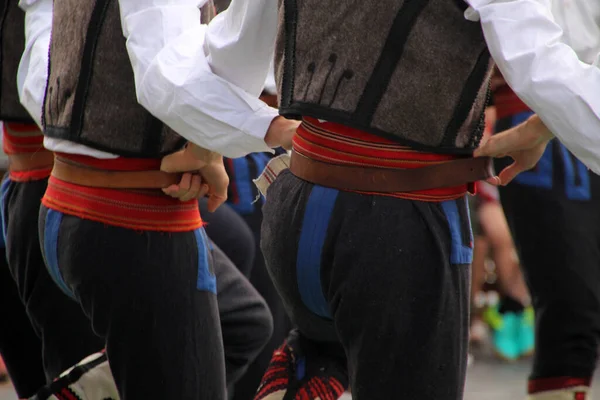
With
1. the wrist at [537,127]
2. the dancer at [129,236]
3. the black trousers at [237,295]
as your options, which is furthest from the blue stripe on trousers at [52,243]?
the wrist at [537,127]

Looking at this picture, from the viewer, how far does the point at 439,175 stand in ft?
7.73

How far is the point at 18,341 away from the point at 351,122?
5.78ft

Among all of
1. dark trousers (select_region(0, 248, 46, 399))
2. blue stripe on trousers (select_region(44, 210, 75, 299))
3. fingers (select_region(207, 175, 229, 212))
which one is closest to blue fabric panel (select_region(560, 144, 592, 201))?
fingers (select_region(207, 175, 229, 212))

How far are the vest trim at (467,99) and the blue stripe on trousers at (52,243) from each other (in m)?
1.03

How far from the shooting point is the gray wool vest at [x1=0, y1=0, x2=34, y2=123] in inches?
137

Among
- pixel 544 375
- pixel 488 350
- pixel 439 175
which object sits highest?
pixel 439 175

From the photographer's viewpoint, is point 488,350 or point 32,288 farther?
point 488,350

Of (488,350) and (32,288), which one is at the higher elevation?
(32,288)

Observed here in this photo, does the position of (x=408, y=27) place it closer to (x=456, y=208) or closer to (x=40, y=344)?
(x=456, y=208)

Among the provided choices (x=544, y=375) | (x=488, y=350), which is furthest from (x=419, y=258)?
(x=488, y=350)

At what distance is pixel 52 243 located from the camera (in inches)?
112

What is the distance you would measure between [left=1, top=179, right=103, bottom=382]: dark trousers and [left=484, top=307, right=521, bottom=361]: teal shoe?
4055mm

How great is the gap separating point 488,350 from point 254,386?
3.56 metres

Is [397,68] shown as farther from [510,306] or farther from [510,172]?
[510,306]
